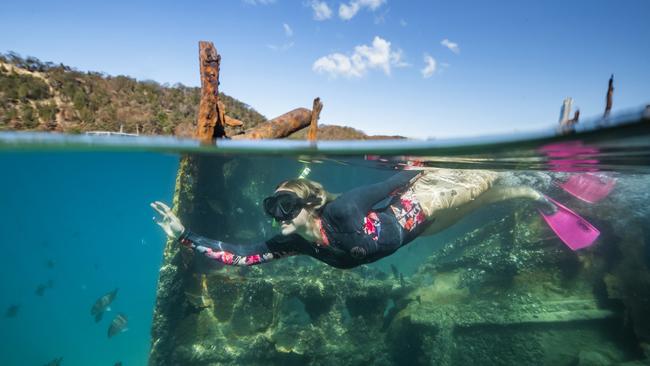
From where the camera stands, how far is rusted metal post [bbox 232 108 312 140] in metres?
5.61

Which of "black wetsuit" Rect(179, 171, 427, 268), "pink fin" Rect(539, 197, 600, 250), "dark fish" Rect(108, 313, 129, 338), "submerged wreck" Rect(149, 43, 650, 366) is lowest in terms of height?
"dark fish" Rect(108, 313, 129, 338)

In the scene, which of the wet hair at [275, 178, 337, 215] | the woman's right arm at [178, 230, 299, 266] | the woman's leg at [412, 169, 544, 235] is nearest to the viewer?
the wet hair at [275, 178, 337, 215]

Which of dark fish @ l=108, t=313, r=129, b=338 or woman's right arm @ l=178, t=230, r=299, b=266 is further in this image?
dark fish @ l=108, t=313, r=129, b=338

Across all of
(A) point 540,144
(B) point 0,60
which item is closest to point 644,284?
(A) point 540,144

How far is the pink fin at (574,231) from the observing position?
893cm

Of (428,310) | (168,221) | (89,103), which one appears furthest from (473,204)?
(89,103)

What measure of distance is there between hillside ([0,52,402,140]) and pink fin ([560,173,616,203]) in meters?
8.68

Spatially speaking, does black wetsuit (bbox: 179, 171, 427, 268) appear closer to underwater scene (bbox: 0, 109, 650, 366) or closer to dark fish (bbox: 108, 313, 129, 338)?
underwater scene (bbox: 0, 109, 650, 366)

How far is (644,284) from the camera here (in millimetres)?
8281

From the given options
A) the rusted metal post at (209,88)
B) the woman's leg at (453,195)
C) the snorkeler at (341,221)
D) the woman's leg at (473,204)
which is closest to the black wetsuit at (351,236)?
the snorkeler at (341,221)

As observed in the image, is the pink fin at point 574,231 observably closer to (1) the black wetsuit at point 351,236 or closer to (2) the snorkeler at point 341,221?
(2) the snorkeler at point 341,221

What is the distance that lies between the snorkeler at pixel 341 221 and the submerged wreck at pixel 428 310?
3.34 meters

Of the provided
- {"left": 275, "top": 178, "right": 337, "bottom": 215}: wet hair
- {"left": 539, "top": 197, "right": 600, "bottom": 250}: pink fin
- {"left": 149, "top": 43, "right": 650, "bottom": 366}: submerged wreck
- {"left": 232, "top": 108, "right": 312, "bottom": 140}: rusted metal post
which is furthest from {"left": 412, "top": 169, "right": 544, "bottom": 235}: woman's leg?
{"left": 232, "top": 108, "right": 312, "bottom": 140}: rusted metal post

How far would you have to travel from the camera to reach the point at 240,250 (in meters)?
5.83
